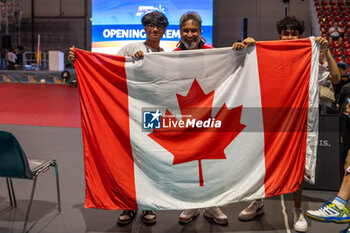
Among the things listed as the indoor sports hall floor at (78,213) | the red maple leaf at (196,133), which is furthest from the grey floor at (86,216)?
the red maple leaf at (196,133)

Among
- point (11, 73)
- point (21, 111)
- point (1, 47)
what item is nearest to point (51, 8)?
point (1, 47)

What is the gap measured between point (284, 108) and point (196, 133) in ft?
2.12

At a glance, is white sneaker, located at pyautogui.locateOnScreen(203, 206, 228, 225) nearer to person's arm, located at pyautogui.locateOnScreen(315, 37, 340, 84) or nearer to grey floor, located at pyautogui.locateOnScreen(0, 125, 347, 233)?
grey floor, located at pyautogui.locateOnScreen(0, 125, 347, 233)

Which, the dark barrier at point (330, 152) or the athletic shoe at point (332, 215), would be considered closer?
the athletic shoe at point (332, 215)

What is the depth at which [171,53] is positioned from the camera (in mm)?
2574

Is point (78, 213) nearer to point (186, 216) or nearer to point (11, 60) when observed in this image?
point (186, 216)

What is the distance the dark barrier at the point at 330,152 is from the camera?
341 centimetres

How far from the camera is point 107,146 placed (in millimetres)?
2553

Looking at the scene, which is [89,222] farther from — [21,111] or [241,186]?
[21,111]

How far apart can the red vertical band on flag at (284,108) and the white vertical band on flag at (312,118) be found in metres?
0.03

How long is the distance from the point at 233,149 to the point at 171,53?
2.61 feet

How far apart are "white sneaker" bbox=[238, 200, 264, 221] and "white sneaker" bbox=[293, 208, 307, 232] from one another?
0.98 feet

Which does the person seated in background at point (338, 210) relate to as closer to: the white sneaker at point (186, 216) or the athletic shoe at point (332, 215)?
the athletic shoe at point (332, 215)

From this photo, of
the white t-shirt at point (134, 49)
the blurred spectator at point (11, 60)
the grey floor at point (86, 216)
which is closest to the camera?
the grey floor at point (86, 216)
